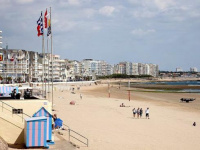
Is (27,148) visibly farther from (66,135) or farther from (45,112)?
(66,135)

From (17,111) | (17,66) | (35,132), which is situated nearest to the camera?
(35,132)

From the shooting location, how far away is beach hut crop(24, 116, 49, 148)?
14602 millimetres

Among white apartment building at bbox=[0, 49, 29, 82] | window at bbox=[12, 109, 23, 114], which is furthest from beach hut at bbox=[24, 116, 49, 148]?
white apartment building at bbox=[0, 49, 29, 82]

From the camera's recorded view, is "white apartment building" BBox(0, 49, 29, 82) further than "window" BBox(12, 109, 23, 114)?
Yes

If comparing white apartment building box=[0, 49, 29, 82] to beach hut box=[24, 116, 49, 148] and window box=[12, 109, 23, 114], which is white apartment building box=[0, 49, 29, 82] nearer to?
window box=[12, 109, 23, 114]

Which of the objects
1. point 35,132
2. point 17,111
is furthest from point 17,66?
point 35,132

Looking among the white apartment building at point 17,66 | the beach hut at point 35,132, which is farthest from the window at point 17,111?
the white apartment building at point 17,66

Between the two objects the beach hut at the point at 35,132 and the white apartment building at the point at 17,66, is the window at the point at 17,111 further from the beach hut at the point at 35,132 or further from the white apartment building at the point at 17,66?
the white apartment building at the point at 17,66

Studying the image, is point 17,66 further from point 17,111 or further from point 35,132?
point 35,132

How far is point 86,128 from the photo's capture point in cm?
2261

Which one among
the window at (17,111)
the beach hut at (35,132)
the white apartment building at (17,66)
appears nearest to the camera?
the beach hut at (35,132)

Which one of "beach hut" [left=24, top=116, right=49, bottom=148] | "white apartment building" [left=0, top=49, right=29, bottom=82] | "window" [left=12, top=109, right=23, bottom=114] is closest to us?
"beach hut" [left=24, top=116, right=49, bottom=148]

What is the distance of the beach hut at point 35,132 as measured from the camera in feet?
47.9

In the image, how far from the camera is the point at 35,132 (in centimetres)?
1470
